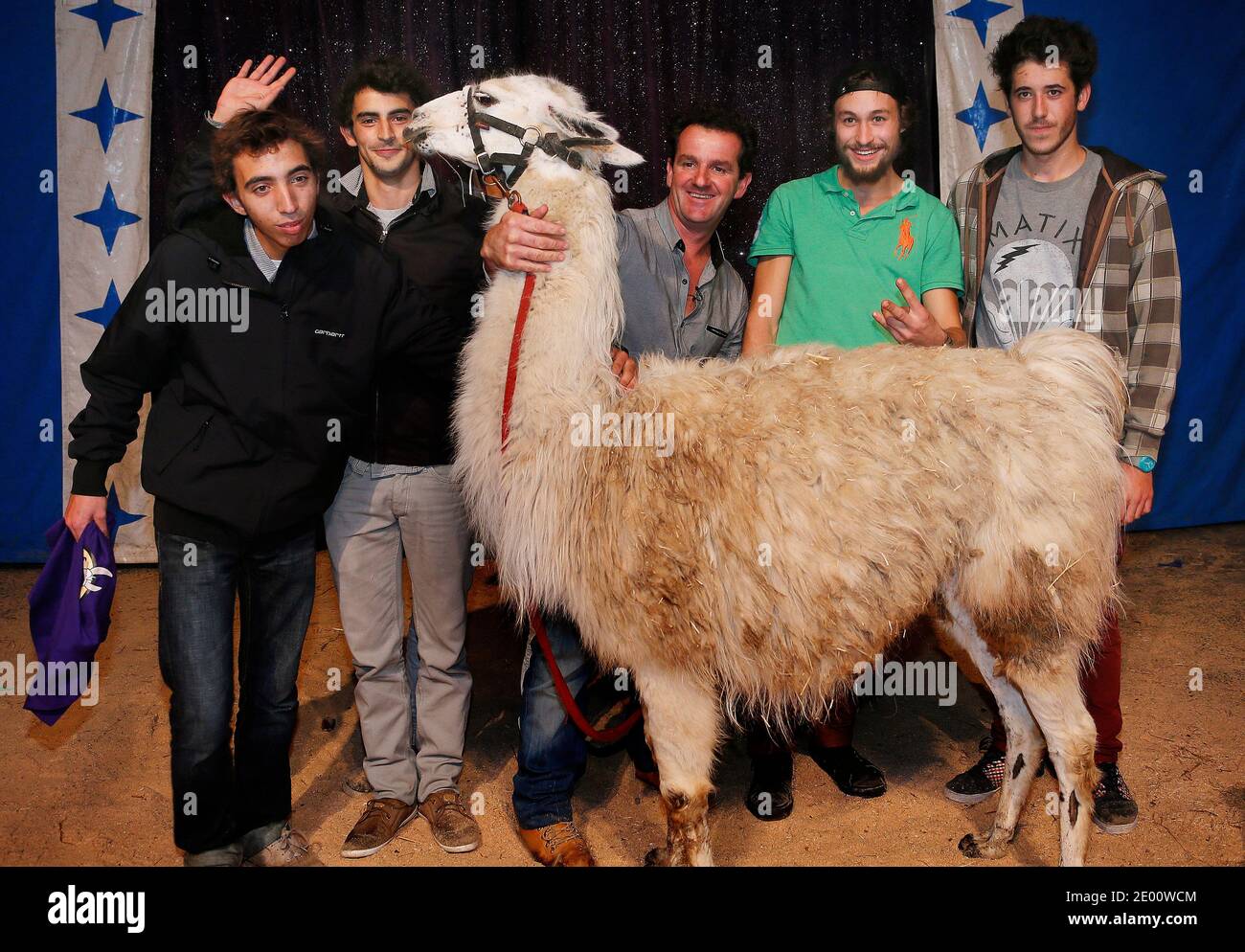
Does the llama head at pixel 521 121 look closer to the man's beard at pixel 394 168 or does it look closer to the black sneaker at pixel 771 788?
the man's beard at pixel 394 168

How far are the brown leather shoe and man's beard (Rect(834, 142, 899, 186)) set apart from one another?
236 centimetres

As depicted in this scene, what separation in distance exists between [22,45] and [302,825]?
5.15m

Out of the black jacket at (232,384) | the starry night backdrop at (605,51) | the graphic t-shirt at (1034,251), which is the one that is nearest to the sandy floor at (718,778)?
the black jacket at (232,384)

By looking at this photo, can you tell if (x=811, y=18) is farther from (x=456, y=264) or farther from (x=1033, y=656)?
(x=1033, y=656)

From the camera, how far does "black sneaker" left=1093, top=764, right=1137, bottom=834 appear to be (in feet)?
10.6

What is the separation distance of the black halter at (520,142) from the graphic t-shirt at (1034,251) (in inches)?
57.5

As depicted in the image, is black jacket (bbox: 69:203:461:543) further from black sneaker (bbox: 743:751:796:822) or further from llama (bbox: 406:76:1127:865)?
black sneaker (bbox: 743:751:796:822)

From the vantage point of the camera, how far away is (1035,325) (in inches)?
128

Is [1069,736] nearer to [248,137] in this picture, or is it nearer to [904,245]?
[904,245]

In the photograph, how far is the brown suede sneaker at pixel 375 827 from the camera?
3135 mm

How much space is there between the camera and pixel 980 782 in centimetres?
355

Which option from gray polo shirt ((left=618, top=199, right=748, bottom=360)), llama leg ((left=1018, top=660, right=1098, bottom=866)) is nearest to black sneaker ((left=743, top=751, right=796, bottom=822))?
llama leg ((left=1018, top=660, right=1098, bottom=866))

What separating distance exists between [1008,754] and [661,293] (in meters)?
1.94

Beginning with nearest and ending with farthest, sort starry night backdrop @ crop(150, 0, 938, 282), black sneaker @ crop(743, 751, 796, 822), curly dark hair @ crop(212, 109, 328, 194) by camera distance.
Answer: curly dark hair @ crop(212, 109, 328, 194) < black sneaker @ crop(743, 751, 796, 822) < starry night backdrop @ crop(150, 0, 938, 282)
